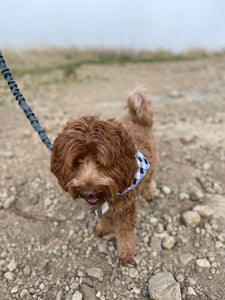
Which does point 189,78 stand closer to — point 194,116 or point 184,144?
point 194,116

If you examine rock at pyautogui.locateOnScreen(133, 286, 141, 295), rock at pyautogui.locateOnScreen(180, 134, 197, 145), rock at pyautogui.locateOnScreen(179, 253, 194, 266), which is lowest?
rock at pyautogui.locateOnScreen(133, 286, 141, 295)

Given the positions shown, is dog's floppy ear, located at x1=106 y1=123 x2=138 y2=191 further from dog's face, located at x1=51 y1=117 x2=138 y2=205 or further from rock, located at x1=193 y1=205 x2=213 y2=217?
rock, located at x1=193 y1=205 x2=213 y2=217

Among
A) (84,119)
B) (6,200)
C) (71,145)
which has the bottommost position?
(6,200)

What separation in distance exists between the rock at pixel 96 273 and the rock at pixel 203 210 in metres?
1.77

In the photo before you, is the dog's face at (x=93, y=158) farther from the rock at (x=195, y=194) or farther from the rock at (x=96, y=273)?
the rock at (x=195, y=194)

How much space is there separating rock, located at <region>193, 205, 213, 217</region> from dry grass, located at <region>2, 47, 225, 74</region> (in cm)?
1086

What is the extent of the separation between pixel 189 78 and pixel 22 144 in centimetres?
738

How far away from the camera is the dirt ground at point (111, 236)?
9.96 feet

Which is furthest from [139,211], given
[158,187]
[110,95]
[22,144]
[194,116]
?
[110,95]

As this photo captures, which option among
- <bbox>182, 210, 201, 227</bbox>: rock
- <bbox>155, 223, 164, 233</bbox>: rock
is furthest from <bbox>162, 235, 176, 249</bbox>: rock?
<bbox>182, 210, 201, 227</bbox>: rock

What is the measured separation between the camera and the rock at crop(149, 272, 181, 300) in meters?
2.77

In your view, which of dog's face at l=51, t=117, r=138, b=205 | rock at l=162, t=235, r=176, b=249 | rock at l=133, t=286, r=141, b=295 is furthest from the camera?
rock at l=162, t=235, r=176, b=249

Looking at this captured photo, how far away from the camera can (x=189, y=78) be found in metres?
9.77

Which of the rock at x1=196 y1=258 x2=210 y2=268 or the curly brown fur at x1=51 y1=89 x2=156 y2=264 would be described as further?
the rock at x1=196 y1=258 x2=210 y2=268
